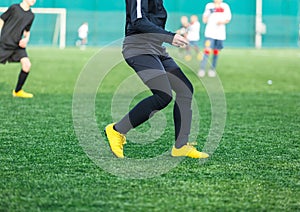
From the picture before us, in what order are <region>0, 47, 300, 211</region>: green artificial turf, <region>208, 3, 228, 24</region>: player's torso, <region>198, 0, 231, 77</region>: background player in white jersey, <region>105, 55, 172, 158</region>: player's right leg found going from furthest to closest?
1. <region>208, 3, 228, 24</region>: player's torso
2. <region>198, 0, 231, 77</region>: background player in white jersey
3. <region>105, 55, 172, 158</region>: player's right leg
4. <region>0, 47, 300, 211</region>: green artificial turf

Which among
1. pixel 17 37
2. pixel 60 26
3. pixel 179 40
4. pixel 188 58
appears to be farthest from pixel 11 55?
pixel 60 26

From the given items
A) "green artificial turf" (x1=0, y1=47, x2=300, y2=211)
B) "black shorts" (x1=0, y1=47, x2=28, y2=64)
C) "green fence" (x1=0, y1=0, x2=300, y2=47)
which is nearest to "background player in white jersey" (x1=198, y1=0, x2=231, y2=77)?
"green artificial turf" (x1=0, y1=47, x2=300, y2=211)

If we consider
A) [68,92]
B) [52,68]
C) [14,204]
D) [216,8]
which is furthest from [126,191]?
[52,68]

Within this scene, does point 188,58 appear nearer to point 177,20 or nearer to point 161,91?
point 177,20

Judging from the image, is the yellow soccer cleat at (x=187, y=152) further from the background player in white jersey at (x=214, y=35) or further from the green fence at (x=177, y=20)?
the green fence at (x=177, y=20)

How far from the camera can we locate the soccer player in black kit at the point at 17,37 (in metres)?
8.82

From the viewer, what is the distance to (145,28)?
4270mm

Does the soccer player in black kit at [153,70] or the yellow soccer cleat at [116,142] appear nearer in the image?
the soccer player in black kit at [153,70]

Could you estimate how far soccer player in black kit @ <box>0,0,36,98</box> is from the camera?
8820 mm

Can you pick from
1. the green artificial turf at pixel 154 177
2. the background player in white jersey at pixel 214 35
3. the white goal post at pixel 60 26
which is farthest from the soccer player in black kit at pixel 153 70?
the white goal post at pixel 60 26

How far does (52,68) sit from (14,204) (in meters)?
12.1

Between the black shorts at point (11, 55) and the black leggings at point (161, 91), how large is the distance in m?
4.64

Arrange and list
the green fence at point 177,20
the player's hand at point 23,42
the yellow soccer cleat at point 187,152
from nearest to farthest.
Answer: the yellow soccer cleat at point 187,152 → the player's hand at point 23,42 → the green fence at point 177,20

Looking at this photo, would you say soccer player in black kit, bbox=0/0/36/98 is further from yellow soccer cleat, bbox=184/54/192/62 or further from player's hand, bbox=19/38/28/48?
yellow soccer cleat, bbox=184/54/192/62
